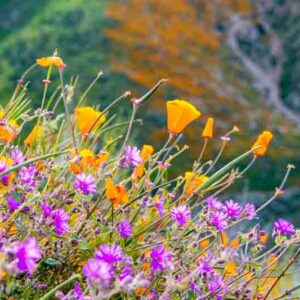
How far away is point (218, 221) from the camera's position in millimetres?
1008

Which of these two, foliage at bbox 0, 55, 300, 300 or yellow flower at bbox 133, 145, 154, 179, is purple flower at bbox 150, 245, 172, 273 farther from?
yellow flower at bbox 133, 145, 154, 179

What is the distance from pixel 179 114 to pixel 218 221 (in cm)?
21

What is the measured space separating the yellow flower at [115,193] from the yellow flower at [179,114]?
20 centimetres

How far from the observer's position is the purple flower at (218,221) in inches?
39.4

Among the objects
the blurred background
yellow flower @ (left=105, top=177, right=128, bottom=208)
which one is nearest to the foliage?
yellow flower @ (left=105, top=177, right=128, bottom=208)

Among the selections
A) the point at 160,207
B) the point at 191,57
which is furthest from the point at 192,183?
the point at 191,57

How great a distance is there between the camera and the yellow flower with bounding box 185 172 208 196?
3.74 ft

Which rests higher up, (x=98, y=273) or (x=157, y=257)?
(x=98, y=273)

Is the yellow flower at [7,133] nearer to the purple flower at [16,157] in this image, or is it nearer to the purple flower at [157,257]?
the purple flower at [16,157]

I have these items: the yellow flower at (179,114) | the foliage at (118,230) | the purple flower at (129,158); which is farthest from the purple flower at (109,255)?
the yellow flower at (179,114)

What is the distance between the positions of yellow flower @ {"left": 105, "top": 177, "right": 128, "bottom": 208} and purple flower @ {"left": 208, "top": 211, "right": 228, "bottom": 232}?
0.12 meters

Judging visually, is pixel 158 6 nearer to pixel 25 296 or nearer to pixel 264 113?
pixel 264 113

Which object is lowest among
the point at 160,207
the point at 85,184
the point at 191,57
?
the point at 191,57

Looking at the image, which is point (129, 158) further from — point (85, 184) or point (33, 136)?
point (33, 136)
